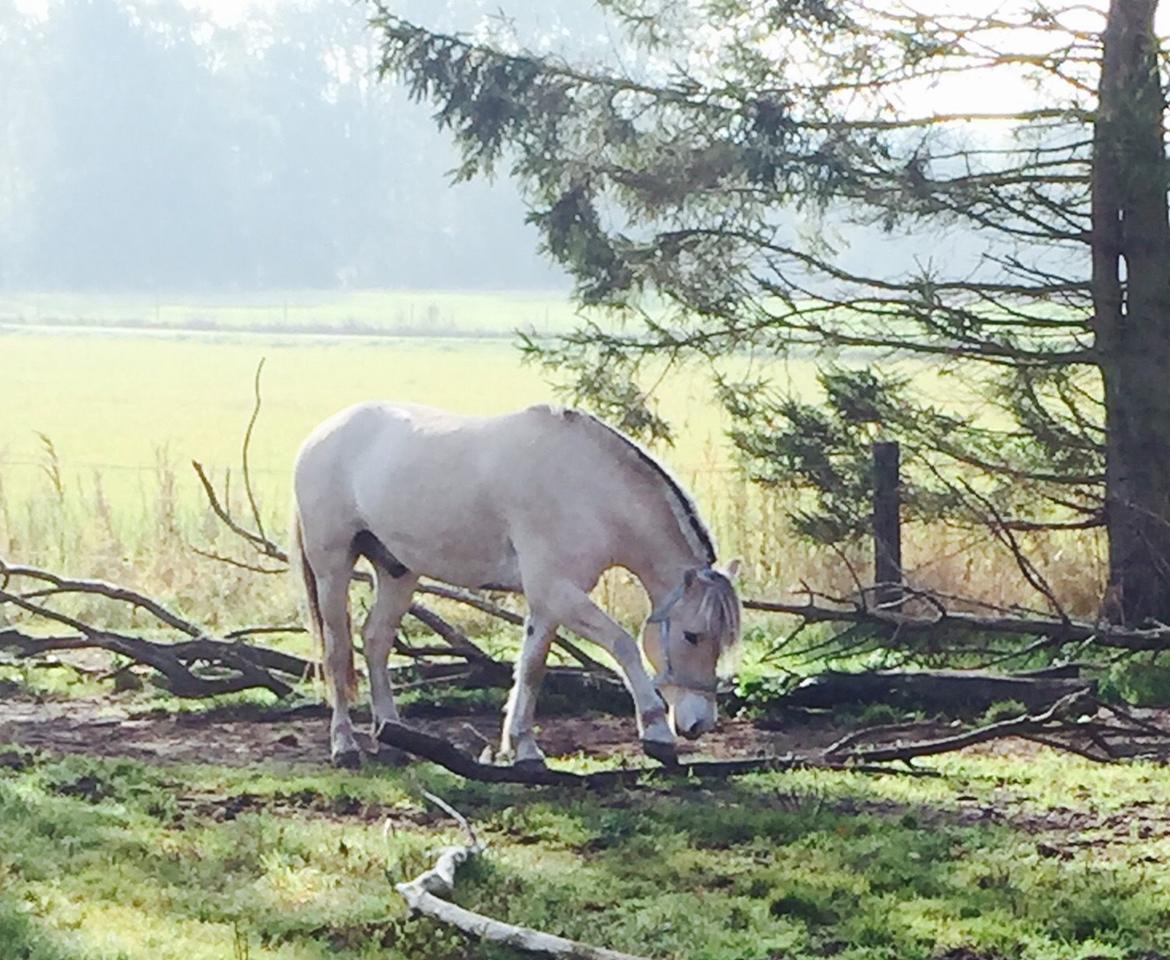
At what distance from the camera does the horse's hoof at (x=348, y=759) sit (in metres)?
6.66

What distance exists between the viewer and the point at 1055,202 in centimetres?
980

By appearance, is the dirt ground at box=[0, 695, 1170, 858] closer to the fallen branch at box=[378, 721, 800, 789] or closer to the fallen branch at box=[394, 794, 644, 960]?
the fallen branch at box=[378, 721, 800, 789]

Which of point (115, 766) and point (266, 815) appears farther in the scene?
point (115, 766)

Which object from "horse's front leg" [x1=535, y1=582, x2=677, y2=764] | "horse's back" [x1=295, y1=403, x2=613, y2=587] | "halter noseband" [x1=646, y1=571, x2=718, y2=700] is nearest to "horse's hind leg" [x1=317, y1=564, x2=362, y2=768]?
"horse's back" [x1=295, y1=403, x2=613, y2=587]

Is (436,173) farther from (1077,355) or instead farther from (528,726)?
(528,726)

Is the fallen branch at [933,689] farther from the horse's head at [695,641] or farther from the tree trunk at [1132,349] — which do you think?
the tree trunk at [1132,349]

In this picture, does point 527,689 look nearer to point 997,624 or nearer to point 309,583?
point 309,583

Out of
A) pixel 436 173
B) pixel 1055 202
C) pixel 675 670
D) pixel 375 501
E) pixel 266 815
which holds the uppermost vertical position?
pixel 436 173

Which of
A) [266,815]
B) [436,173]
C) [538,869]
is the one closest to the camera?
[538,869]

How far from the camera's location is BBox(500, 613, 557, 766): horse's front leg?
6340 millimetres

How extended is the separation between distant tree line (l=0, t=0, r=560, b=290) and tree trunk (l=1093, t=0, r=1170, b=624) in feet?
109

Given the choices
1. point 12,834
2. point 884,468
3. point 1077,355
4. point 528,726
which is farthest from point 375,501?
point 1077,355

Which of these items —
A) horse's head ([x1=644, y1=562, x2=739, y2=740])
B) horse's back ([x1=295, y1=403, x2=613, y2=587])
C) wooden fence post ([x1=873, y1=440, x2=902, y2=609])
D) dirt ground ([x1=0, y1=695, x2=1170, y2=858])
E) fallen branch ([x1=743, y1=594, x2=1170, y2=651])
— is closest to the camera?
horse's head ([x1=644, y1=562, x2=739, y2=740])

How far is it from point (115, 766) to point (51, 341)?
32.7 m
